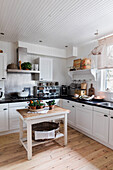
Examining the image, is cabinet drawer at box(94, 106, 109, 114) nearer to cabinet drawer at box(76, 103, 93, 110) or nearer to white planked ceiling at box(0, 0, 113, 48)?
cabinet drawer at box(76, 103, 93, 110)

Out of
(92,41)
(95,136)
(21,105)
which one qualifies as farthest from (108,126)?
(92,41)

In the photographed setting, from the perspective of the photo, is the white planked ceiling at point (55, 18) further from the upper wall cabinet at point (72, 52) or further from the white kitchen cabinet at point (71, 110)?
the white kitchen cabinet at point (71, 110)

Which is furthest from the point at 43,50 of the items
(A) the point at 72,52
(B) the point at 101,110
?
(B) the point at 101,110

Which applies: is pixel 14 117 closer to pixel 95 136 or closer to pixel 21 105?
pixel 21 105

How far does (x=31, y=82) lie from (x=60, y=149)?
7.66 feet

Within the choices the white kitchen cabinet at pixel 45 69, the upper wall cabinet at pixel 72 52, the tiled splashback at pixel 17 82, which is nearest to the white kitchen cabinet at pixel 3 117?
the tiled splashback at pixel 17 82

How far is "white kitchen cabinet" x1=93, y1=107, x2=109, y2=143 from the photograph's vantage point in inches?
91.6

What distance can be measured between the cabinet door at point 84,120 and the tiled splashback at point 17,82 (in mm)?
1869

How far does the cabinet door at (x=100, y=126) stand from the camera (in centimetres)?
233

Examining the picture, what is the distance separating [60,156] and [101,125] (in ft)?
3.43

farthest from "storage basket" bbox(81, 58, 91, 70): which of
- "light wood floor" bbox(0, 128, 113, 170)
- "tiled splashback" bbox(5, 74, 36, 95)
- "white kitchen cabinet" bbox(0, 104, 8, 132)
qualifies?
"white kitchen cabinet" bbox(0, 104, 8, 132)

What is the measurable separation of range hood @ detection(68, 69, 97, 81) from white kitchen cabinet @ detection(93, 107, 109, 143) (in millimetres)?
1175

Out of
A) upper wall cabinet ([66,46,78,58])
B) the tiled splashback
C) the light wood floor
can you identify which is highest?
upper wall cabinet ([66,46,78,58])

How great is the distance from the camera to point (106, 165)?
187cm
